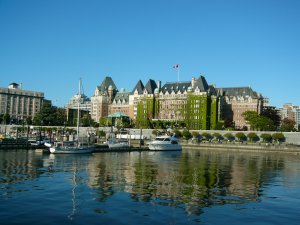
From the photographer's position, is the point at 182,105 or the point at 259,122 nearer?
Answer: the point at 259,122

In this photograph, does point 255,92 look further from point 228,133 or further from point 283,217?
point 283,217

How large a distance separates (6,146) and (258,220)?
204 feet

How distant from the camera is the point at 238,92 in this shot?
553ft

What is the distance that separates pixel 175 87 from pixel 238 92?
28782mm

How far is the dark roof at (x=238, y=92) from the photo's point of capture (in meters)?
165

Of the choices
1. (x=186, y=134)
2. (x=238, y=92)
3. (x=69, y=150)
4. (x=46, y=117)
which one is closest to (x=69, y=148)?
(x=69, y=150)

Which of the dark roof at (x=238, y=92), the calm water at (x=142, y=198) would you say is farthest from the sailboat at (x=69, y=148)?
the dark roof at (x=238, y=92)

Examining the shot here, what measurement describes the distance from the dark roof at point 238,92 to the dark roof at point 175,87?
64.8 feet

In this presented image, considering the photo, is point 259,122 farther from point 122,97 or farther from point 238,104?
point 122,97

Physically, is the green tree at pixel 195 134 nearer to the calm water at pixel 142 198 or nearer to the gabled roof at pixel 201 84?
the gabled roof at pixel 201 84

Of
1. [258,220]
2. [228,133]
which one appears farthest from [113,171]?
[228,133]

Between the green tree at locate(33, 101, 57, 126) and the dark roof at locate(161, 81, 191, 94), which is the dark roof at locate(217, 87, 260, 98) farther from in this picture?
the green tree at locate(33, 101, 57, 126)

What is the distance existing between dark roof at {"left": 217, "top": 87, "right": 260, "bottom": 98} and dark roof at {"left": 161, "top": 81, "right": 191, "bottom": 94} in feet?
64.8

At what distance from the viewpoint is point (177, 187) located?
3419 cm
